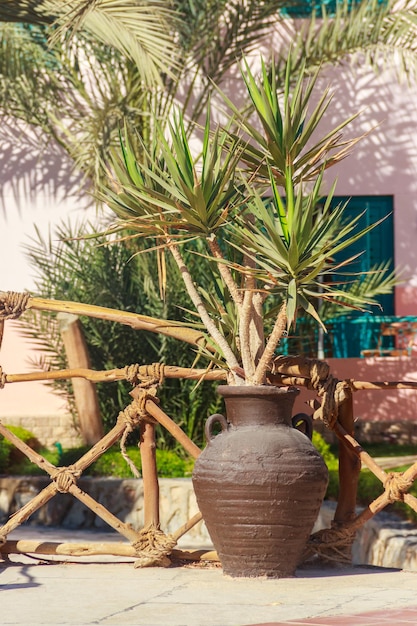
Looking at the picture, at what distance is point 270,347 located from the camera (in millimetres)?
6016

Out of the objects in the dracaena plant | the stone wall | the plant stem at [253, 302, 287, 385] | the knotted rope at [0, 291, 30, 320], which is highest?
the dracaena plant

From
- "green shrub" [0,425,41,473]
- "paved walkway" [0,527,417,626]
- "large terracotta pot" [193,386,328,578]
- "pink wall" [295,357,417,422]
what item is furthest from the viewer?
"pink wall" [295,357,417,422]

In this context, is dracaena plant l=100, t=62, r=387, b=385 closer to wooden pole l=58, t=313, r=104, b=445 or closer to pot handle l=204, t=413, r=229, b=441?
pot handle l=204, t=413, r=229, b=441

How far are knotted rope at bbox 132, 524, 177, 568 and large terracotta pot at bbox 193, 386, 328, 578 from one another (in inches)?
17.3

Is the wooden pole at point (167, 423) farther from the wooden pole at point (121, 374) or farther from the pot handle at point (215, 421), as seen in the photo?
the pot handle at point (215, 421)

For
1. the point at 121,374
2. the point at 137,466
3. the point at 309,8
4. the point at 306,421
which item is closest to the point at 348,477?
the point at 306,421

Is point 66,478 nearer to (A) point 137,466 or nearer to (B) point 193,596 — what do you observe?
(B) point 193,596

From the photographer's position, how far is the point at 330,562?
6.39 meters

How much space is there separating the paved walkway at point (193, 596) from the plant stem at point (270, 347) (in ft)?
3.39

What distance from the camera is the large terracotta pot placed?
5.70 m

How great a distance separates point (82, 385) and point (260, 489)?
6.08m

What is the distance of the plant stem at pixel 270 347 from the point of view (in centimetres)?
598

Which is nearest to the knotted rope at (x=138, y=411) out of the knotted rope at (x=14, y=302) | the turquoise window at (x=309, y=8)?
the knotted rope at (x=14, y=302)

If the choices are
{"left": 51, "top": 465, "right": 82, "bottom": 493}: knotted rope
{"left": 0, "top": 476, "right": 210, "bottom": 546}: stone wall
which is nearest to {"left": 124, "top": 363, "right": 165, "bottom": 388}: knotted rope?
{"left": 51, "top": 465, "right": 82, "bottom": 493}: knotted rope
